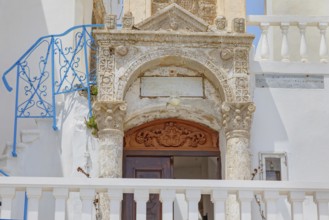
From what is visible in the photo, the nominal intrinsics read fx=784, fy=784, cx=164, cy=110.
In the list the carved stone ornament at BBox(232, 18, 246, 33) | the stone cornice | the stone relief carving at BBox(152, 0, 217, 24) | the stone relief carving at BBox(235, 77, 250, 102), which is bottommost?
the stone relief carving at BBox(235, 77, 250, 102)

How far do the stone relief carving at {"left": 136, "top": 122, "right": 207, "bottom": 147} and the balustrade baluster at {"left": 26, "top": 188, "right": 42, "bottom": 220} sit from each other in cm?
331

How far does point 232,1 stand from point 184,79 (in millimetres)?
1577

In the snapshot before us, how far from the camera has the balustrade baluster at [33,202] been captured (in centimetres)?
693

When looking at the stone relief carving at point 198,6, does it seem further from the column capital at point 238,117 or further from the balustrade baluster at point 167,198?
the balustrade baluster at point 167,198

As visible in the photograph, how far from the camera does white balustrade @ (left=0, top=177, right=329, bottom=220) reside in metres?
6.94

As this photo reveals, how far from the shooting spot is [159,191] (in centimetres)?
700

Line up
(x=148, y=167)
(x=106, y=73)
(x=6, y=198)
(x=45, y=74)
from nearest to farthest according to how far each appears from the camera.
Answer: (x=6, y=198)
(x=106, y=73)
(x=148, y=167)
(x=45, y=74)

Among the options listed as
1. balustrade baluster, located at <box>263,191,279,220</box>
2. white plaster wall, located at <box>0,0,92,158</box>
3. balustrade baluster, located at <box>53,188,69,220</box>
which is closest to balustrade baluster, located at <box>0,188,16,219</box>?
balustrade baluster, located at <box>53,188,69,220</box>

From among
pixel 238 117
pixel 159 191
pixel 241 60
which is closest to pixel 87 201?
pixel 159 191

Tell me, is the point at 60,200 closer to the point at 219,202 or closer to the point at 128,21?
the point at 219,202

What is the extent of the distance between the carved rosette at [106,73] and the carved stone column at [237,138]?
1.43 m

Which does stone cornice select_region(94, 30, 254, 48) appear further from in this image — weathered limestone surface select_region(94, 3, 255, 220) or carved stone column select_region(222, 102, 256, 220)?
carved stone column select_region(222, 102, 256, 220)

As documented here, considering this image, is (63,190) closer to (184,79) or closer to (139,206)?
(139,206)

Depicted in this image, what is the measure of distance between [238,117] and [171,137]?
102cm
